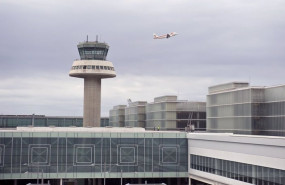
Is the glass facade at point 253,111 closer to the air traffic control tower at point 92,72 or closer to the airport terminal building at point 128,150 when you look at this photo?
the airport terminal building at point 128,150

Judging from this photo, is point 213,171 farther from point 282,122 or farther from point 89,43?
point 89,43

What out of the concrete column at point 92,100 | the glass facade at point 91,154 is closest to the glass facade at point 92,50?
the concrete column at point 92,100

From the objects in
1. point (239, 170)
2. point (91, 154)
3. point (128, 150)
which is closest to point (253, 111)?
point (239, 170)

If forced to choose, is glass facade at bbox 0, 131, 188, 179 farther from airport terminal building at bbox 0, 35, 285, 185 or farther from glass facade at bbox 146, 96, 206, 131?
glass facade at bbox 146, 96, 206, 131

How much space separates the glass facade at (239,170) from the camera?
69938mm

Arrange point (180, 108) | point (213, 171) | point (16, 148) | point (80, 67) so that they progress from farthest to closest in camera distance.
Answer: point (180, 108), point (80, 67), point (16, 148), point (213, 171)

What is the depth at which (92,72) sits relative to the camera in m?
141

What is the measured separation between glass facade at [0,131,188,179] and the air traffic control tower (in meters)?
37.3

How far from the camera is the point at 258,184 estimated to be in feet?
246

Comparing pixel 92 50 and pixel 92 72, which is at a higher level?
pixel 92 50

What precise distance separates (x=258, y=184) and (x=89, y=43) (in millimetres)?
81656

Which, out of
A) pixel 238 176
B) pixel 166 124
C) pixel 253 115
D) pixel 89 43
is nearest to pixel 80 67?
pixel 89 43

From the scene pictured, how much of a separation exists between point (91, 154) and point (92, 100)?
38.5m

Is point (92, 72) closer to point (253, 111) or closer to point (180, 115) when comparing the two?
point (180, 115)
